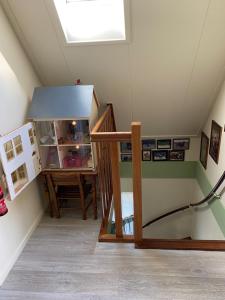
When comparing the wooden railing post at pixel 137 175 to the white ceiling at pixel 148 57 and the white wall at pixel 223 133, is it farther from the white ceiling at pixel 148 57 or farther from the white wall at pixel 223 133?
the white wall at pixel 223 133

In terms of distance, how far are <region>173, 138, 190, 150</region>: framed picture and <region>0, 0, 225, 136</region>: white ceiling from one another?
45cm

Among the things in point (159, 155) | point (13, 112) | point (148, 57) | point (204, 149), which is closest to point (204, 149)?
point (204, 149)

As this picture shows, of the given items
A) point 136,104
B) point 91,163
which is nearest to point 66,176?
point 91,163

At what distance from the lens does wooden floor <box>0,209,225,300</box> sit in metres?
1.68

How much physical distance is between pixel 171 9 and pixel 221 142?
149 cm

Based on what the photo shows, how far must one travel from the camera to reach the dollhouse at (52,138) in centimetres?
194

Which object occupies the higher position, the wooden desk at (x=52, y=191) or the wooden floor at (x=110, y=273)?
the wooden desk at (x=52, y=191)

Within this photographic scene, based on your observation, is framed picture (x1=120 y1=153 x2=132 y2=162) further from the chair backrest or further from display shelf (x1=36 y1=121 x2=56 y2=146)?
display shelf (x1=36 y1=121 x2=56 y2=146)

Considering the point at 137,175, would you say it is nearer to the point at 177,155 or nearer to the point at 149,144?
the point at 149,144

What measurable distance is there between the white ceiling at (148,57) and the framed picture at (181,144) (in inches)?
17.9

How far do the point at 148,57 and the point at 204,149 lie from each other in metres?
1.62

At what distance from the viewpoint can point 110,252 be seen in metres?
2.02

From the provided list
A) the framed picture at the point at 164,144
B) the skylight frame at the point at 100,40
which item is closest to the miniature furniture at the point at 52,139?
the skylight frame at the point at 100,40

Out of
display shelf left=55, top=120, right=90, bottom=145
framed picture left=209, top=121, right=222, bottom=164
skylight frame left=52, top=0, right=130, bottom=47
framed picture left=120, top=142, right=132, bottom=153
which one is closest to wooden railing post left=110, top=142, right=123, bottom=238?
display shelf left=55, top=120, right=90, bottom=145
